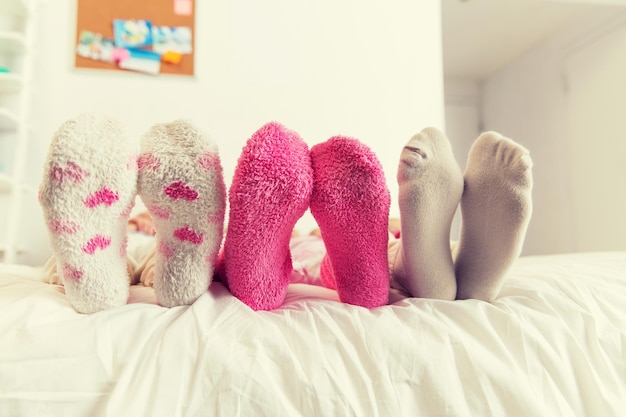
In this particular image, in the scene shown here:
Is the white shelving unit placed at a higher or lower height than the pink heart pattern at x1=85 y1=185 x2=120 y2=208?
higher

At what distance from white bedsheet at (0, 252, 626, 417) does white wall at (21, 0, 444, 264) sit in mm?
1216

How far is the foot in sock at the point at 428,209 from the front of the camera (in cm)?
49

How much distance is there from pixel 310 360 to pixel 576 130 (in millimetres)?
2636

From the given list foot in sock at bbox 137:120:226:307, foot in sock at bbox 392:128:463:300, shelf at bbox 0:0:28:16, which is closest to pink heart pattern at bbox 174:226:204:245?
foot in sock at bbox 137:120:226:307

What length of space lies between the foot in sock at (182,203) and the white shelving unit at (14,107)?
118 centimetres

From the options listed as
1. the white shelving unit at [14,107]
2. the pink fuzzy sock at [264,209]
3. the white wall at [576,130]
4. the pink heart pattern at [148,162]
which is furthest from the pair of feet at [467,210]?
the white wall at [576,130]

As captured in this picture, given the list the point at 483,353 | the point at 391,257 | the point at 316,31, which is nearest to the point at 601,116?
the point at 316,31

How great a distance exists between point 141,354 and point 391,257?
14.1 inches

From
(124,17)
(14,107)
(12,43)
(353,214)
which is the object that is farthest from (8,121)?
(353,214)

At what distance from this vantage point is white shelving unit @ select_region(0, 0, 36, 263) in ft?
4.51

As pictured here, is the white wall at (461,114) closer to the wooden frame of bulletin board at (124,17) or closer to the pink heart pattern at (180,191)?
the wooden frame of bulletin board at (124,17)

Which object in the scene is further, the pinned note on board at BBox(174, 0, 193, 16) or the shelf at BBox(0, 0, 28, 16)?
the pinned note on board at BBox(174, 0, 193, 16)

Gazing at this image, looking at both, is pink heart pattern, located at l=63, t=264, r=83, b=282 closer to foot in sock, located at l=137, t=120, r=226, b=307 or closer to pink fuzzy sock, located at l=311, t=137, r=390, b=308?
foot in sock, located at l=137, t=120, r=226, b=307

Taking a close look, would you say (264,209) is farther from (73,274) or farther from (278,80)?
(278,80)
